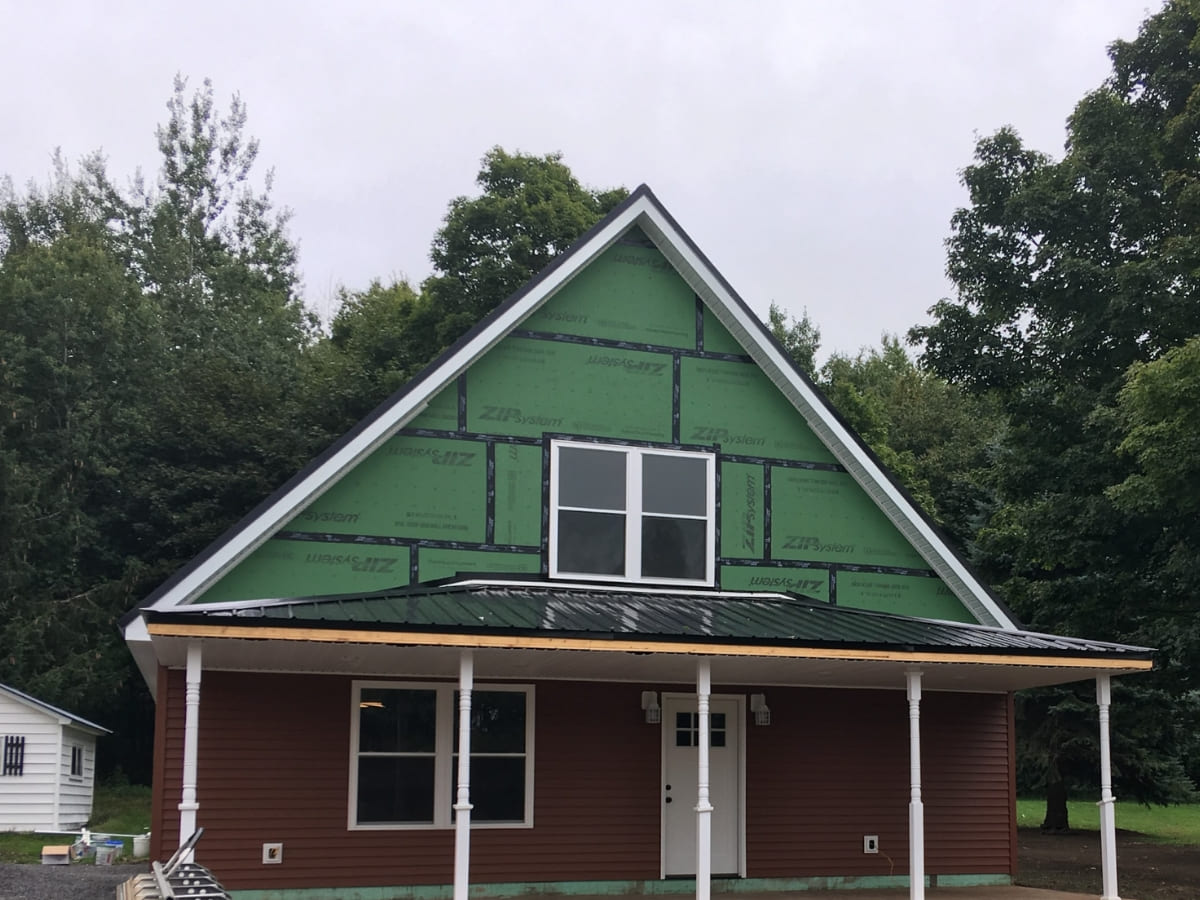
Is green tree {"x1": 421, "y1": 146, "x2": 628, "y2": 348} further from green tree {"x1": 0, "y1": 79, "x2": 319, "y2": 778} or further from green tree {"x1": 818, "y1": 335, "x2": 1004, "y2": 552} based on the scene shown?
green tree {"x1": 818, "y1": 335, "x2": 1004, "y2": 552}

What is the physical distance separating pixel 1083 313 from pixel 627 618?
12279 millimetres

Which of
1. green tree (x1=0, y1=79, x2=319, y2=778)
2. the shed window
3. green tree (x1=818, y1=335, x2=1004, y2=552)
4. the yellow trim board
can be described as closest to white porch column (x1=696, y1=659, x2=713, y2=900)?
the yellow trim board

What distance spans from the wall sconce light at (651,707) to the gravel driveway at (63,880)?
5.60 meters

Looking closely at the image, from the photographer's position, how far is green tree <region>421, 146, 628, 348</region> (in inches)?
1430

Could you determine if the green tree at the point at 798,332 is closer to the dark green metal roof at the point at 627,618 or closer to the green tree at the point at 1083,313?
the green tree at the point at 1083,313

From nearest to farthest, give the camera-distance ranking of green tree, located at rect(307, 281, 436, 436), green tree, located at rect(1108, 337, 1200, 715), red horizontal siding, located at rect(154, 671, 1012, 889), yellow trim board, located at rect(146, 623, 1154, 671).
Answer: yellow trim board, located at rect(146, 623, 1154, 671) < red horizontal siding, located at rect(154, 671, 1012, 889) < green tree, located at rect(1108, 337, 1200, 715) < green tree, located at rect(307, 281, 436, 436)

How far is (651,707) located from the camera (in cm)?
1374

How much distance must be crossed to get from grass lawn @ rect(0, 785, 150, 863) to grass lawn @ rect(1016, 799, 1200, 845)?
689 inches

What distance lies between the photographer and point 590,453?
14.1 metres

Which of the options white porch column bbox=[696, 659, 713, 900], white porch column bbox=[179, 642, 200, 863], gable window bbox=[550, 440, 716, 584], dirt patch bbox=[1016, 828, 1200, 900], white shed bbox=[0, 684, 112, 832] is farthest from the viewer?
white shed bbox=[0, 684, 112, 832]

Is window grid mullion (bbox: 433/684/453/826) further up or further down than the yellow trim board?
further down

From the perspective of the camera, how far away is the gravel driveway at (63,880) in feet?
42.5

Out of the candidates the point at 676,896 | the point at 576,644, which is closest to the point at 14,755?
the point at 676,896

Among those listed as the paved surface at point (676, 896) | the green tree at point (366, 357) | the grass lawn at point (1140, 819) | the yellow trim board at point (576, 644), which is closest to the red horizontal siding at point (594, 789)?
the paved surface at point (676, 896)
